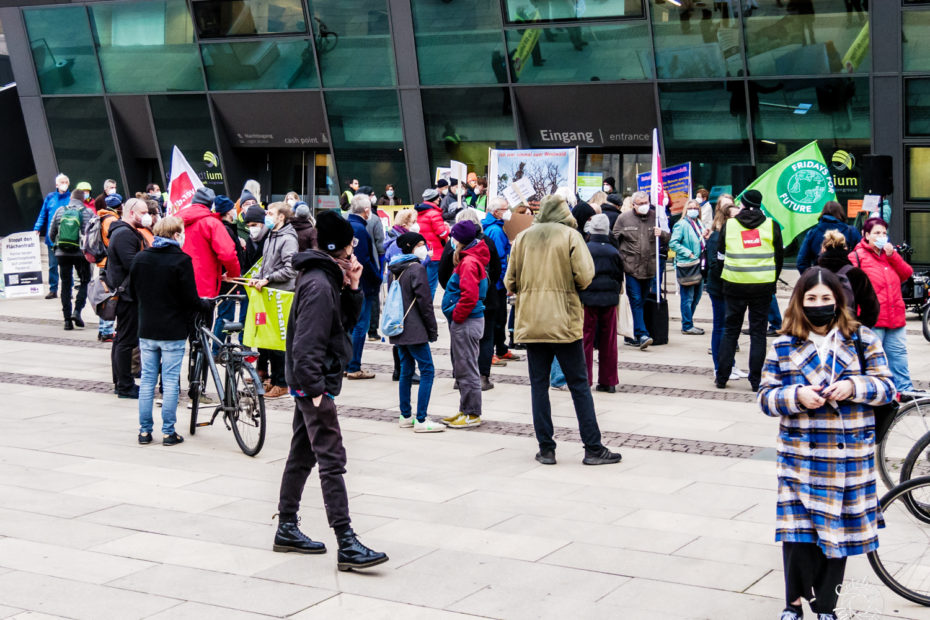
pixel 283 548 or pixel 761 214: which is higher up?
pixel 761 214

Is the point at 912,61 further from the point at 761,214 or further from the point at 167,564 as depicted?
the point at 167,564

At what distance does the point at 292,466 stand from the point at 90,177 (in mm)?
27861

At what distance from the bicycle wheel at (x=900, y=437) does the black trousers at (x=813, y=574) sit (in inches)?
79.2

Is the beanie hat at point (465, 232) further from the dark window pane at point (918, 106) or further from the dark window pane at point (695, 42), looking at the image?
the dark window pane at point (695, 42)

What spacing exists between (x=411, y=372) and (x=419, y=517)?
2.61 metres

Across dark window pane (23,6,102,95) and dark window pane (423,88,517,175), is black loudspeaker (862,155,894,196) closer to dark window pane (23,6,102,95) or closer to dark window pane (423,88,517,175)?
dark window pane (423,88,517,175)

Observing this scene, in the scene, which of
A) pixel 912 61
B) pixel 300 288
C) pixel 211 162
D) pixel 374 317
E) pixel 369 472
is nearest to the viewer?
pixel 300 288

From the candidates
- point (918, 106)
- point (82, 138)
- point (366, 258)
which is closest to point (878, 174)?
point (366, 258)

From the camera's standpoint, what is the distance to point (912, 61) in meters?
22.0

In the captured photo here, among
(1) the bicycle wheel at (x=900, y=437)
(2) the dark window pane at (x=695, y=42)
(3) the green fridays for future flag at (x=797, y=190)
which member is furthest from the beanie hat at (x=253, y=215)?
(2) the dark window pane at (x=695, y=42)

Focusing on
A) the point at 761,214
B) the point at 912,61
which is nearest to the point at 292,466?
the point at 761,214

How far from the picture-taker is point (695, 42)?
941 inches

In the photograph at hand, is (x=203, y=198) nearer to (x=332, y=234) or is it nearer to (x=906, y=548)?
(x=332, y=234)

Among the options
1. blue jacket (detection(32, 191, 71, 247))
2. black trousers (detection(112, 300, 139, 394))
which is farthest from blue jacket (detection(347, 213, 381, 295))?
blue jacket (detection(32, 191, 71, 247))
